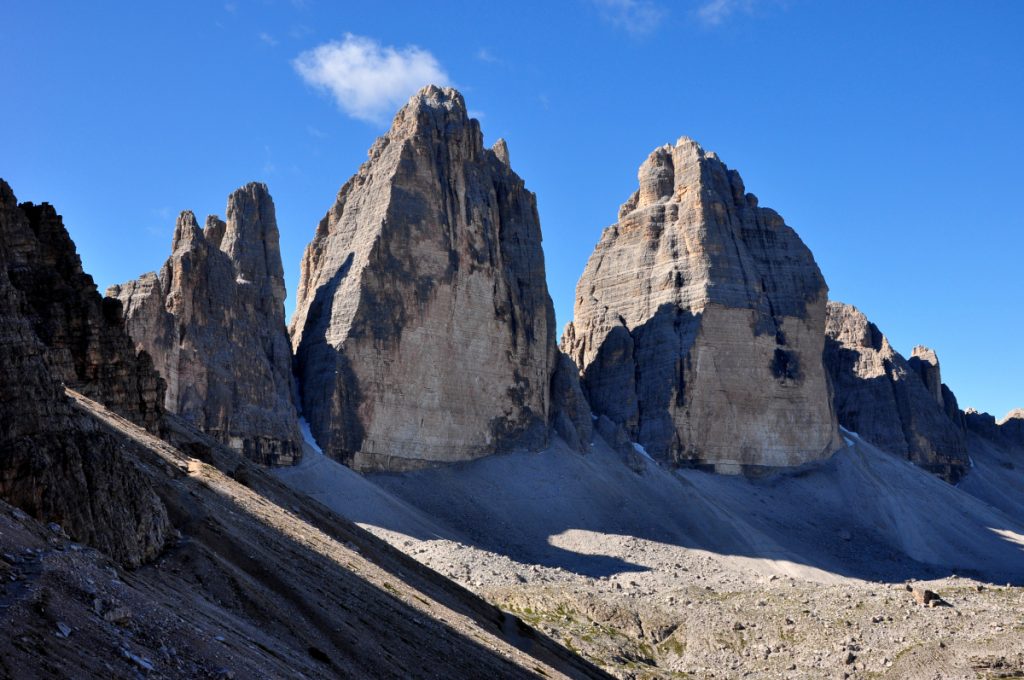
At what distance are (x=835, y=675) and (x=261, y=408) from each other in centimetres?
4079

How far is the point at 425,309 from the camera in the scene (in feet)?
300

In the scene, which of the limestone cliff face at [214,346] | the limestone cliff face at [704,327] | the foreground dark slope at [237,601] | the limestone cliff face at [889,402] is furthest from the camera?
the limestone cliff face at [889,402]

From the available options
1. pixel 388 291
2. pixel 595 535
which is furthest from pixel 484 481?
pixel 388 291

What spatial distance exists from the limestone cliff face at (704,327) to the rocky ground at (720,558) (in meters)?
4.68

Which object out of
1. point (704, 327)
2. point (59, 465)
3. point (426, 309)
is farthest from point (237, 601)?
point (704, 327)

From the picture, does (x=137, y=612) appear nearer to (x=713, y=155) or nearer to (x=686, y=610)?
(x=686, y=610)

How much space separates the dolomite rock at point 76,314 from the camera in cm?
4270

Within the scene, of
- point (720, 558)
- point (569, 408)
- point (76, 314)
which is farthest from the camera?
point (569, 408)

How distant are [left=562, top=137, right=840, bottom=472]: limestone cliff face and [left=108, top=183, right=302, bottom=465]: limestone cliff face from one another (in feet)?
120

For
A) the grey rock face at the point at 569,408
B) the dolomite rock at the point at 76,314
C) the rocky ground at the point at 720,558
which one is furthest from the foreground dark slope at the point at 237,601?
the grey rock face at the point at 569,408

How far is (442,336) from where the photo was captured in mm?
92125

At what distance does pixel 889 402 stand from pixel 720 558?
58.5m

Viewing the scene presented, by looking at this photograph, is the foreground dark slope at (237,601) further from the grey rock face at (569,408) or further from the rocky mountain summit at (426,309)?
the grey rock face at (569,408)

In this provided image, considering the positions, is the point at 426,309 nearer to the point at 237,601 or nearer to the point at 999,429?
the point at 237,601
